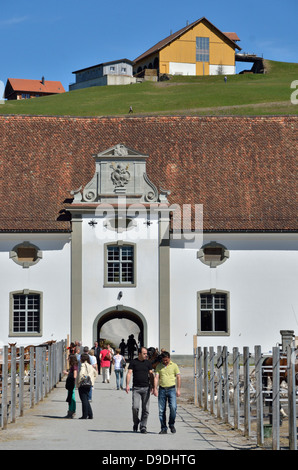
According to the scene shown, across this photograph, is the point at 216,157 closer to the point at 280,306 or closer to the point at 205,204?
the point at 205,204

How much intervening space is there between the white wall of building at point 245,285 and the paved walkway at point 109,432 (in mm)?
16096

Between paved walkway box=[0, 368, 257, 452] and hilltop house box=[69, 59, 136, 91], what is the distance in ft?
318

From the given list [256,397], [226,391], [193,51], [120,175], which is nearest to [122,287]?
[120,175]

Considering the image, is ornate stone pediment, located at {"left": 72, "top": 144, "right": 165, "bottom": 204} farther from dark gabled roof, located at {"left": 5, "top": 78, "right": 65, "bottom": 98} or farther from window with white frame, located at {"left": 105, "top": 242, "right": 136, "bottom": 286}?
dark gabled roof, located at {"left": 5, "top": 78, "right": 65, "bottom": 98}

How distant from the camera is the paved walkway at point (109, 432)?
18266 mm

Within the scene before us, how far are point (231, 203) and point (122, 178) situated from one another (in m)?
5.49

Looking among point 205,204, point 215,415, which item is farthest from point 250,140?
point 215,415

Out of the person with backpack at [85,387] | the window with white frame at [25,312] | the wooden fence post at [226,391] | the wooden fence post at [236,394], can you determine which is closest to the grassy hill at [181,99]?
the window with white frame at [25,312]

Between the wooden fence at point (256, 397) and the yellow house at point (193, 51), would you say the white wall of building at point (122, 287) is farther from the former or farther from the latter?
the yellow house at point (193, 51)

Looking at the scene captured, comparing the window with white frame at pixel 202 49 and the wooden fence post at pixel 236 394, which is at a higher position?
the window with white frame at pixel 202 49

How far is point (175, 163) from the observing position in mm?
47500

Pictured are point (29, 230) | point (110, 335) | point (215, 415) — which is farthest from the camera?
point (110, 335)

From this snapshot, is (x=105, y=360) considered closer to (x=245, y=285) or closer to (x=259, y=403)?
(x=245, y=285)

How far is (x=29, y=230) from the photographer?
144 ft
